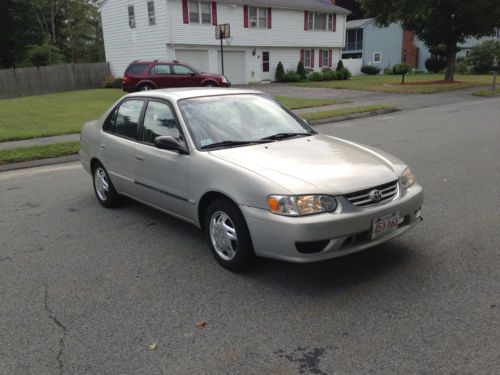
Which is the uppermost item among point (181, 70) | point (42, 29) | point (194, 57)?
point (42, 29)

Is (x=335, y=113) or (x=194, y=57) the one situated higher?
(x=194, y=57)

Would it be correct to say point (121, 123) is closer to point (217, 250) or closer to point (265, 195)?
point (217, 250)

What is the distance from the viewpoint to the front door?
4424 millimetres

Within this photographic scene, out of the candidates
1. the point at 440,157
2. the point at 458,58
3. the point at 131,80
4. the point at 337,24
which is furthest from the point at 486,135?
the point at 458,58

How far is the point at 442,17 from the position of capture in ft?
85.0

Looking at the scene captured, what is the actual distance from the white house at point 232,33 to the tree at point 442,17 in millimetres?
7873

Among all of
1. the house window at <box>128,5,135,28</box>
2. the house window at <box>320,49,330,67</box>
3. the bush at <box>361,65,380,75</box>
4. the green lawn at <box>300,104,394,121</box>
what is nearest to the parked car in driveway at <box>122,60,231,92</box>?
the green lawn at <box>300,104,394,121</box>

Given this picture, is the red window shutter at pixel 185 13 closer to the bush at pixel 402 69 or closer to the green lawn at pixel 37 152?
the bush at pixel 402 69

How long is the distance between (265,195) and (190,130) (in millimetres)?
1285

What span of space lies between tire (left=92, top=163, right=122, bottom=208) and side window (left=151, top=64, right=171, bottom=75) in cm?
1642

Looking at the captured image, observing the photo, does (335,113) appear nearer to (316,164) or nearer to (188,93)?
(188,93)

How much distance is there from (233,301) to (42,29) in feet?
163

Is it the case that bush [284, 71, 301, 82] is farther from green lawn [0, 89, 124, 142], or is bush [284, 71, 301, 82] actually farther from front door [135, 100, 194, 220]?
front door [135, 100, 194, 220]

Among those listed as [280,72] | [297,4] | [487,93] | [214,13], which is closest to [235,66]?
[280,72]
